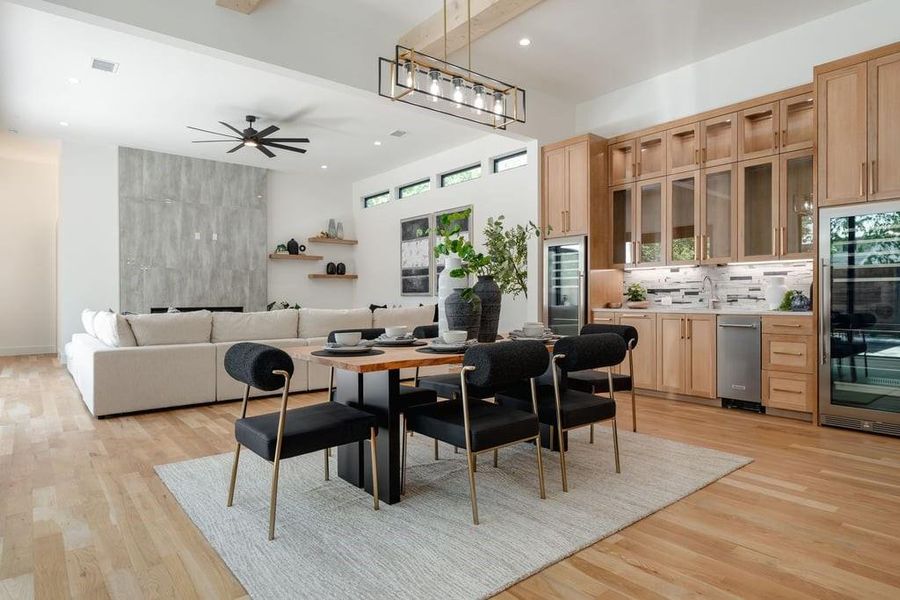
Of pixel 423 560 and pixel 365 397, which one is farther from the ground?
pixel 365 397

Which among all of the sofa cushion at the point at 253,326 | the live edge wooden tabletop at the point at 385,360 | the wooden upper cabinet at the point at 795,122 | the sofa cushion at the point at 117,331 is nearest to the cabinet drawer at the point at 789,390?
the wooden upper cabinet at the point at 795,122

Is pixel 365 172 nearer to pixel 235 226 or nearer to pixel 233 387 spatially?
pixel 235 226

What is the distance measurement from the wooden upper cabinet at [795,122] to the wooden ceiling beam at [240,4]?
14.4 feet

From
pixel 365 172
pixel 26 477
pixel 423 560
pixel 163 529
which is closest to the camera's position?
pixel 423 560

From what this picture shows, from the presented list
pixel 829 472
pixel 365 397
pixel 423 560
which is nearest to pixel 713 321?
pixel 829 472

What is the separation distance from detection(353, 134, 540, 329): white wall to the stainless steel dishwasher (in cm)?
206

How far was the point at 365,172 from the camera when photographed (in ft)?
32.4

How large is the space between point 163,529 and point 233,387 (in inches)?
110

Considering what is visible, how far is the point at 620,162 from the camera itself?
579 cm

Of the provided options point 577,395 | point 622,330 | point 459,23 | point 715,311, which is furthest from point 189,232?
point 715,311

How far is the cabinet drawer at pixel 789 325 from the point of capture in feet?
13.7

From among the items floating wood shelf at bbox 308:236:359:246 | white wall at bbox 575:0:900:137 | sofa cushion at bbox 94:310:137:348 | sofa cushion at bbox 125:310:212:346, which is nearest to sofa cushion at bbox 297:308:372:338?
sofa cushion at bbox 125:310:212:346

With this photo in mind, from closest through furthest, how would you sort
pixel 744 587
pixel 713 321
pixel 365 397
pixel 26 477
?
pixel 744 587, pixel 365 397, pixel 26 477, pixel 713 321

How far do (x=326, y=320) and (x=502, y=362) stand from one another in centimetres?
354
